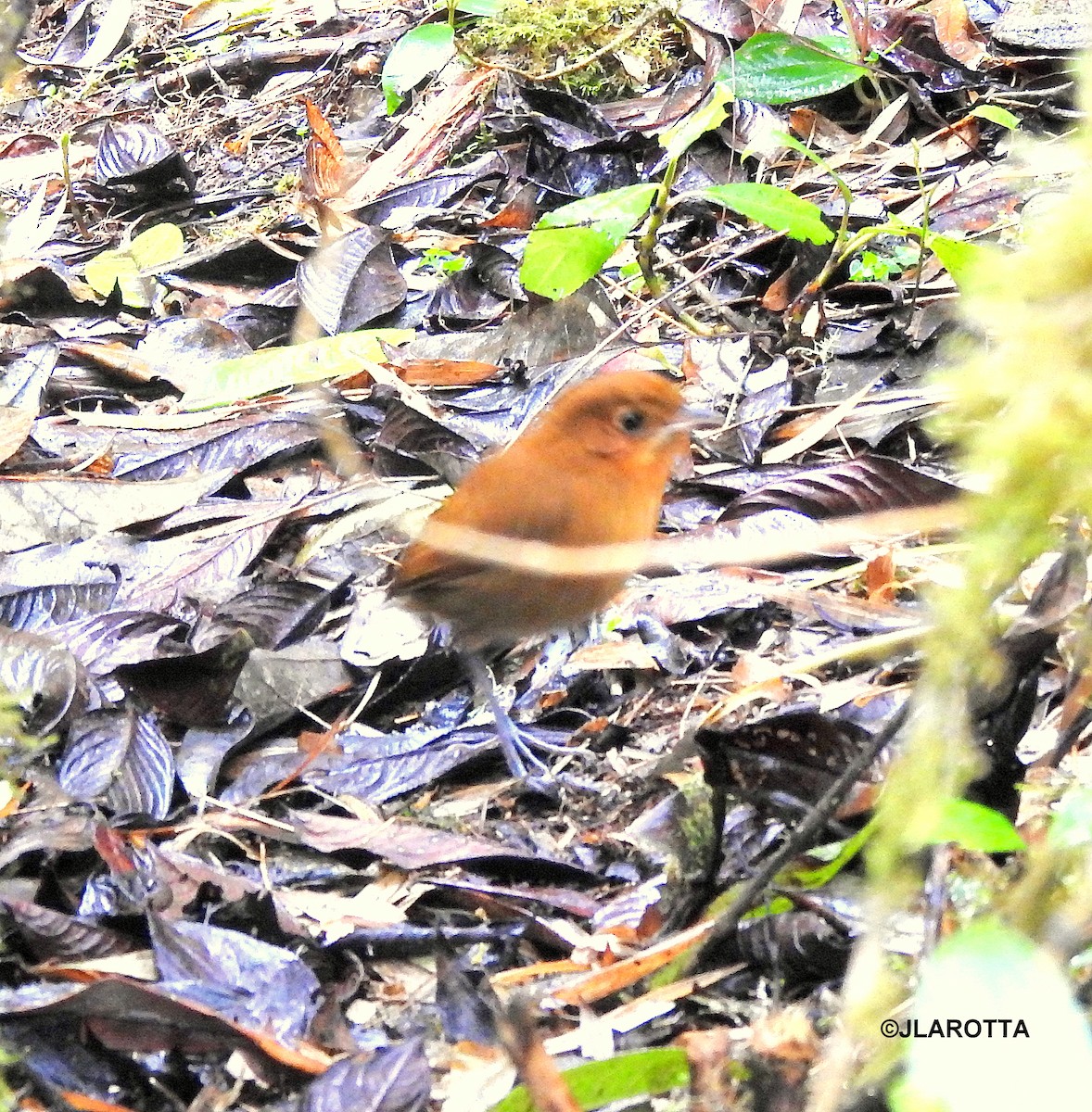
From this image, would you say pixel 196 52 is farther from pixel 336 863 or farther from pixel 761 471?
pixel 336 863

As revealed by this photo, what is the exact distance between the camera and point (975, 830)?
1.64 metres

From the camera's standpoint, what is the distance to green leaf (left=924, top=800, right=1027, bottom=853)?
1615mm

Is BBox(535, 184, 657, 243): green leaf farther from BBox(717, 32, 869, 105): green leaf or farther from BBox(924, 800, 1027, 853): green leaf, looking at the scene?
BBox(924, 800, 1027, 853): green leaf

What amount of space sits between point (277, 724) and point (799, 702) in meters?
1.32

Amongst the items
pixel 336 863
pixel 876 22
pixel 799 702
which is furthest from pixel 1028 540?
pixel 876 22

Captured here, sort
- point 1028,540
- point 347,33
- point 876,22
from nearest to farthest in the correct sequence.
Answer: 1. point 1028,540
2. point 876,22
3. point 347,33

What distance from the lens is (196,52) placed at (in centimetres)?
793

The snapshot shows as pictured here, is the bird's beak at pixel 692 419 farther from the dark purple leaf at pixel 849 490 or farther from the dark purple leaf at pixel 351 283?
the dark purple leaf at pixel 351 283

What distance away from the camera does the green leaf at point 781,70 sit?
4.67 metres

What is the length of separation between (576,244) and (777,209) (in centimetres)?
61

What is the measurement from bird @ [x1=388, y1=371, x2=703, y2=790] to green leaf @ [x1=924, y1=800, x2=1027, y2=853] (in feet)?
5.12

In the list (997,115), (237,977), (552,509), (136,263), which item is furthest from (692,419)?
(136,263)

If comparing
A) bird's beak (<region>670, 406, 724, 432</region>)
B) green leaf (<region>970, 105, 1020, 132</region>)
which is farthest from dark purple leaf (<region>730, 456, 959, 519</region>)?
green leaf (<region>970, 105, 1020, 132</region>)

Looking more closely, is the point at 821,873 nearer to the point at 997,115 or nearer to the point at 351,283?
the point at 997,115
